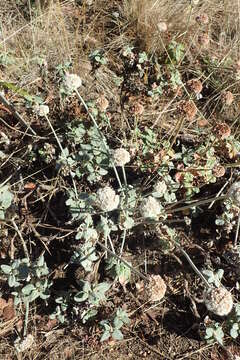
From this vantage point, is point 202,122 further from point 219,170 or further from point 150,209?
point 150,209

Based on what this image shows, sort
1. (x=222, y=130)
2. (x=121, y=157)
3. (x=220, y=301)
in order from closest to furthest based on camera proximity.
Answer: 1. (x=220, y=301)
2. (x=121, y=157)
3. (x=222, y=130)

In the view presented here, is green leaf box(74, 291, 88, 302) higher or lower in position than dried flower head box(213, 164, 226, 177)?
lower

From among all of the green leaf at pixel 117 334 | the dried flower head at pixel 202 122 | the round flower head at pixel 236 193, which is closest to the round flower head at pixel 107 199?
the round flower head at pixel 236 193

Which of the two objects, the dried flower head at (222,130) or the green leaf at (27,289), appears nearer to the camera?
the green leaf at (27,289)

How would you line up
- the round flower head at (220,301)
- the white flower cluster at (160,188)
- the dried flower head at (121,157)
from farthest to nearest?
1. the white flower cluster at (160,188)
2. the dried flower head at (121,157)
3. the round flower head at (220,301)

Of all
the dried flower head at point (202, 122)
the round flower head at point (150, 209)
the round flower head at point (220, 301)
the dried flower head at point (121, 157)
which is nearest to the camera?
the round flower head at point (220, 301)

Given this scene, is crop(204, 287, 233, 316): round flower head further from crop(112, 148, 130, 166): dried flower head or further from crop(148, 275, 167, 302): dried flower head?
crop(112, 148, 130, 166): dried flower head

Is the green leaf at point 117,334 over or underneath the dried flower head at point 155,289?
underneath

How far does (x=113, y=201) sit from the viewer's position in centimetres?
148

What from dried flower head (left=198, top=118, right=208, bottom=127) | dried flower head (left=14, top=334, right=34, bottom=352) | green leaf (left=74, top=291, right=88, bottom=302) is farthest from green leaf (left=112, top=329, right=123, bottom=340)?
dried flower head (left=198, top=118, right=208, bottom=127)

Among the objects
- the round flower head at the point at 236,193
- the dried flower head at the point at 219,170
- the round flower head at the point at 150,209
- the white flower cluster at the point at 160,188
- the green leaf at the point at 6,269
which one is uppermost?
the round flower head at the point at 236,193

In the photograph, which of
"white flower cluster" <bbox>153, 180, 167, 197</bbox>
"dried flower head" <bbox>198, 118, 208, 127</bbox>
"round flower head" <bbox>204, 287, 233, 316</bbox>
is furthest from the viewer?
"dried flower head" <bbox>198, 118, 208, 127</bbox>

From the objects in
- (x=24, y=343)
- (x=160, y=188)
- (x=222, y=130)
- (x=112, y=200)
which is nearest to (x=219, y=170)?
(x=222, y=130)

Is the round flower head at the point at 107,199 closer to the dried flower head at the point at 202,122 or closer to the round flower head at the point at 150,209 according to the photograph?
the round flower head at the point at 150,209
